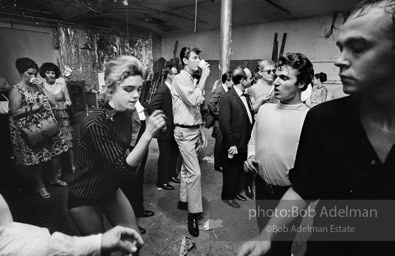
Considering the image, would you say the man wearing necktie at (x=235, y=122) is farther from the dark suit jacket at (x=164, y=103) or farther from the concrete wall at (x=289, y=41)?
the concrete wall at (x=289, y=41)

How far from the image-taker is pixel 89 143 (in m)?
1.49

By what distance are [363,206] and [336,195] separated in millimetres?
104

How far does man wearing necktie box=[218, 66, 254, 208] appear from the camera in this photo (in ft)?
9.53

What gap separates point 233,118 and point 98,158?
1867 mm

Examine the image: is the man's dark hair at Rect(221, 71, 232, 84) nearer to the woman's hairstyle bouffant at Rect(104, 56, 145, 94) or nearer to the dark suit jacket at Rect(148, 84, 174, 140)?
the dark suit jacket at Rect(148, 84, 174, 140)

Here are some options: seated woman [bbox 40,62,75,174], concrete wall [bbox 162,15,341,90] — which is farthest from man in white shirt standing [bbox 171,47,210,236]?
concrete wall [bbox 162,15,341,90]

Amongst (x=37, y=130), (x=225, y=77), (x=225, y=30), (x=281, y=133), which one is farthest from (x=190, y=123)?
(x=225, y=30)

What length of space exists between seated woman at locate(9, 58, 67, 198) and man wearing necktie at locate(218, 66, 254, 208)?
2491mm

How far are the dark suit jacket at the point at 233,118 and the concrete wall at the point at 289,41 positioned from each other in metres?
5.95

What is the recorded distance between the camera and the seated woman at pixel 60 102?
3794 millimetres

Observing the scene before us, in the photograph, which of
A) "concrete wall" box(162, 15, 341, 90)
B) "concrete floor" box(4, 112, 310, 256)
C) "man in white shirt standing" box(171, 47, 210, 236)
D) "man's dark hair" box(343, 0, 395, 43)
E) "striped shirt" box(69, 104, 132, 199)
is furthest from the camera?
"concrete wall" box(162, 15, 341, 90)

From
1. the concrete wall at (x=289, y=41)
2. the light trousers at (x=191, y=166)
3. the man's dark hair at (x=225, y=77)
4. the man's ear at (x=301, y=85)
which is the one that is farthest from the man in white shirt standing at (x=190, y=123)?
the concrete wall at (x=289, y=41)

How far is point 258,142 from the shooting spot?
2000 millimetres

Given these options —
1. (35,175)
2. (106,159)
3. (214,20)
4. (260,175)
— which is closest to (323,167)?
(260,175)
